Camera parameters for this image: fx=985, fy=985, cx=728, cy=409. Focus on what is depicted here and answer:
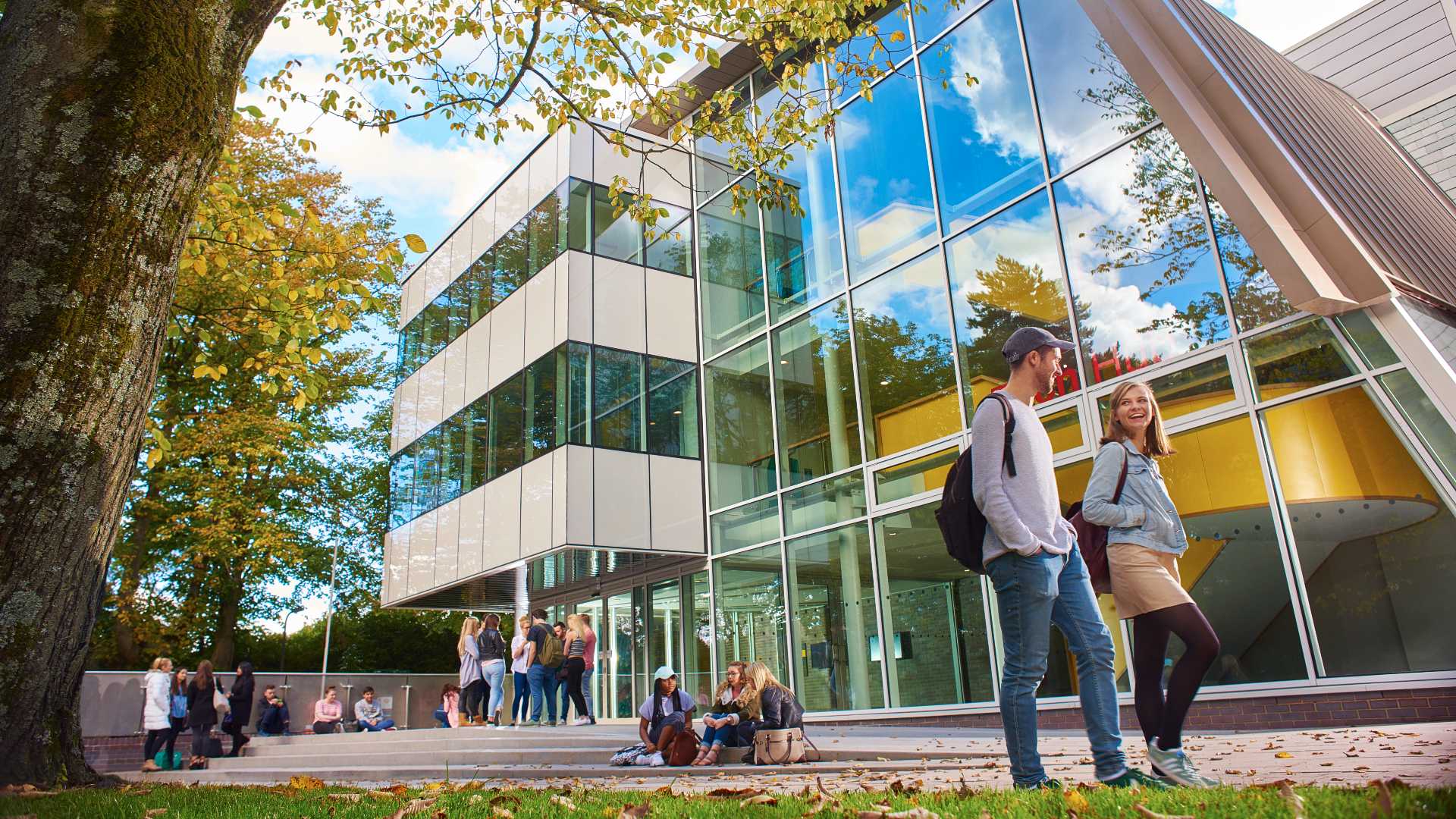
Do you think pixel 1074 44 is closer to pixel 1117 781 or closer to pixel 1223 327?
pixel 1223 327

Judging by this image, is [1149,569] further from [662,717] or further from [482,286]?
[482,286]

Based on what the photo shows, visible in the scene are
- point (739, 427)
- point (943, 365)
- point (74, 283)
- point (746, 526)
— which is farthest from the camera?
point (739, 427)

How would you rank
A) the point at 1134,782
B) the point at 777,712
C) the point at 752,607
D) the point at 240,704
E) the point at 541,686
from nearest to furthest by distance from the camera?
the point at 1134,782 → the point at 777,712 → the point at 541,686 → the point at 240,704 → the point at 752,607

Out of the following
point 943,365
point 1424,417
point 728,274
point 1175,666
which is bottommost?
point 1175,666

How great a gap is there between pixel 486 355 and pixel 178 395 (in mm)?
10717

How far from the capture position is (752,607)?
51.5 ft

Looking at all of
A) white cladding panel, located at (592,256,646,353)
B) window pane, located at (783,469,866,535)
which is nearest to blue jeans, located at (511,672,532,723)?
window pane, located at (783,469,866,535)

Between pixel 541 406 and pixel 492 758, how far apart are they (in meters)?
8.41

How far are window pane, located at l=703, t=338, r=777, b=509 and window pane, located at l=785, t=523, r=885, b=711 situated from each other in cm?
168

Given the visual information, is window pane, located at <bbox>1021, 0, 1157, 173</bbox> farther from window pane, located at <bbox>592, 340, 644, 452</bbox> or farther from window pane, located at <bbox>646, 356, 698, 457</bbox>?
Result: window pane, located at <bbox>592, 340, 644, 452</bbox>

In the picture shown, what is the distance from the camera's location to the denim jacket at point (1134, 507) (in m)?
4.40

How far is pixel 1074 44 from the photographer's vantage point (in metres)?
11.9

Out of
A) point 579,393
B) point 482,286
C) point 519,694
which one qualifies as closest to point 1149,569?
point 519,694

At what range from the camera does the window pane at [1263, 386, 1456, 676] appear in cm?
813
